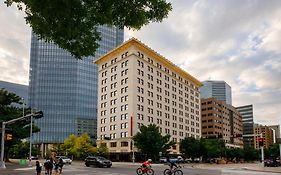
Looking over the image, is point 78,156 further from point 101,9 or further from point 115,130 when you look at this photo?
point 101,9

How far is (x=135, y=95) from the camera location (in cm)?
9175

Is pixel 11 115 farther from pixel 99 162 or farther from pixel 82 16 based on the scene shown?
pixel 82 16

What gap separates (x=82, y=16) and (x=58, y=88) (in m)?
161

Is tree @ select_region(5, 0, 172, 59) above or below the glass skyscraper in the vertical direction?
below

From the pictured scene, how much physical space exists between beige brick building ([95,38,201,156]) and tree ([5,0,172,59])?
259 ft

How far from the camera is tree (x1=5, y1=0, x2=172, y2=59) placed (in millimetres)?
8219

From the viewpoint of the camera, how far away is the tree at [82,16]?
8.22m

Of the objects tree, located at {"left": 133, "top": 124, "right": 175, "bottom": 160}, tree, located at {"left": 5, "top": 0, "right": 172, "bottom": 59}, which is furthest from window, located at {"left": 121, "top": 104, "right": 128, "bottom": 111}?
tree, located at {"left": 5, "top": 0, "right": 172, "bottom": 59}

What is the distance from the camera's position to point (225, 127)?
548 ft

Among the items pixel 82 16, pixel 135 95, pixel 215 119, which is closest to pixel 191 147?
pixel 135 95

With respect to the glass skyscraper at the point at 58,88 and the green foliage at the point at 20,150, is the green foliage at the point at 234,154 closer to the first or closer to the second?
the green foliage at the point at 20,150

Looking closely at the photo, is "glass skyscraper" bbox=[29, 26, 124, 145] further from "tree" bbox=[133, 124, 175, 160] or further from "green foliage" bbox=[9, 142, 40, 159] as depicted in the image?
"tree" bbox=[133, 124, 175, 160]

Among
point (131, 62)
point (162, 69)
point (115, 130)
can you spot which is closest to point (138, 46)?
point (131, 62)

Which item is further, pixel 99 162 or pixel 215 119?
pixel 215 119
